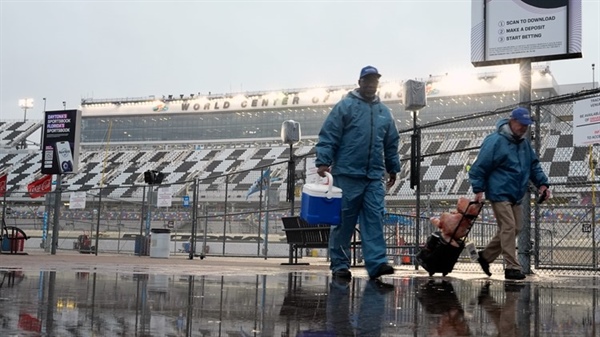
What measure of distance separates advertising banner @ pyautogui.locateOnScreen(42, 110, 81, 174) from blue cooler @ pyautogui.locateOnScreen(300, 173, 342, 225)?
35.4ft

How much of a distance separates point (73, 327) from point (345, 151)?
130 inches

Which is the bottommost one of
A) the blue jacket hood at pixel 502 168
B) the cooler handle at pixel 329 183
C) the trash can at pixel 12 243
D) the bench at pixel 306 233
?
the trash can at pixel 12 243

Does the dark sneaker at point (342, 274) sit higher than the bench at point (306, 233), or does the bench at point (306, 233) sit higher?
the bench at point (306, 233)

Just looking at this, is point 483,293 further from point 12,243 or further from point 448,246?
point 12,243

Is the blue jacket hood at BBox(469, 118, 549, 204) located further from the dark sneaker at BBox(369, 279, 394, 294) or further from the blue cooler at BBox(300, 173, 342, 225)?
the dark sneaker at BBox(369, 279, 394, 294)

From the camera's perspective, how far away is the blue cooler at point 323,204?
514cm

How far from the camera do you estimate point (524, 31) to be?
23.5ft

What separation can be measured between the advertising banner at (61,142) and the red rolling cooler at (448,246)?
10.7m

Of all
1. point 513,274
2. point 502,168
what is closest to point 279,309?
point 513,274

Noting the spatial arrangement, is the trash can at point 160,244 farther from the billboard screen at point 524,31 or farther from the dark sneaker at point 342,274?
the dark sneaker at point 342,274

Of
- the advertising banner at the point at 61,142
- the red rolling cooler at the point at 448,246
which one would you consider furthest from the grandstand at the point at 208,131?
the red rolling cooler at the point at 448,246

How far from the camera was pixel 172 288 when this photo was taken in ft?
13.2

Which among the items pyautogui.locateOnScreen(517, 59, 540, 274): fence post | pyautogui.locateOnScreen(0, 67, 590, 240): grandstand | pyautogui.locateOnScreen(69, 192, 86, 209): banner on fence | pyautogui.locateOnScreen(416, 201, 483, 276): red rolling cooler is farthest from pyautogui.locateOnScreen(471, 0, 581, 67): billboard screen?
pyautogui.locateOnScreen(0, 67, 590, 240): grandstand

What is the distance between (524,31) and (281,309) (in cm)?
517
